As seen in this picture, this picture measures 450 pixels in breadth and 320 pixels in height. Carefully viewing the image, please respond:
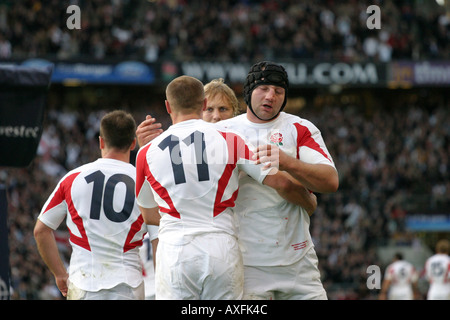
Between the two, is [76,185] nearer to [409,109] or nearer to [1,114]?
[1,114]

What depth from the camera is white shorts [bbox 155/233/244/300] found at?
4.37 m

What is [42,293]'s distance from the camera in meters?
14.9

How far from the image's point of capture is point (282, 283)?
4.88 m

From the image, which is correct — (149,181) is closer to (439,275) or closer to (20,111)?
(20,111)

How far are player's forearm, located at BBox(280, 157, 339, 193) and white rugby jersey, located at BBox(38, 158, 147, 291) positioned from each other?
1478 mm

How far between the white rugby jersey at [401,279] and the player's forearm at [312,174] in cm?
1059

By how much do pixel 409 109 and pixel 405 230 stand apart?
27.0 feet

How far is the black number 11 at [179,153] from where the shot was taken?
4500 mm

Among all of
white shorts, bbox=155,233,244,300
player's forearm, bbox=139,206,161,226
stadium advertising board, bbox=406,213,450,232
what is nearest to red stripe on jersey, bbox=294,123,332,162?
white shorts, bbox=155,233,244,300

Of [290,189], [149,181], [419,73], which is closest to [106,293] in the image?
[149,181]

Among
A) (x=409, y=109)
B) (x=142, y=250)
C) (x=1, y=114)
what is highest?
(x=409, y=109)

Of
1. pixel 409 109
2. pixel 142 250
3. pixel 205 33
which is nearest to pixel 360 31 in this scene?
pixel 409 109

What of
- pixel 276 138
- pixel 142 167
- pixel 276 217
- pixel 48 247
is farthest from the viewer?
pixel 48 247

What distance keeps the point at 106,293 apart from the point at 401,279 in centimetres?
1081
